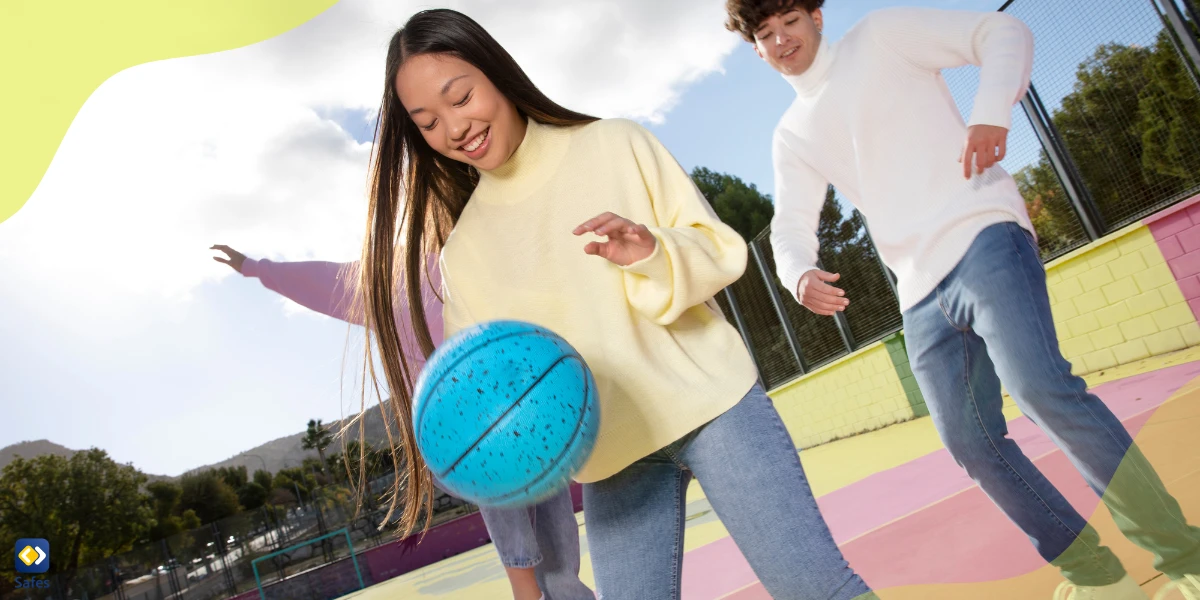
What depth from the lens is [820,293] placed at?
138cm

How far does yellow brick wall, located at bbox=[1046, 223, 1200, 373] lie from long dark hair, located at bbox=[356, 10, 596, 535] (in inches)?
90.5

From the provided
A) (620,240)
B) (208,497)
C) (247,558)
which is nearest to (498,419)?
(620,240)

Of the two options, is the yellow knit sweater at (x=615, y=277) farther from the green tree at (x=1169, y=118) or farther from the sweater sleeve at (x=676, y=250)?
the green tree at (x=1169, y=118)

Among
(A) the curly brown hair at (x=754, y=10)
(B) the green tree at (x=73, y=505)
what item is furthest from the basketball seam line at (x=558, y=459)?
(B) the green tree at (x=73, y=505)

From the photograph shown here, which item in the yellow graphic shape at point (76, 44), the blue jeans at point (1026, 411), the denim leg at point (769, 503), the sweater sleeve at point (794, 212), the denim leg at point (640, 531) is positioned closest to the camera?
the denim leg at point (769, 503)

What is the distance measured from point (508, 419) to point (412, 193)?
0.60 metres

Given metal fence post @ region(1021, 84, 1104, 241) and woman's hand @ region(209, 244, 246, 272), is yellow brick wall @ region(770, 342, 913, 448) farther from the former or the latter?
woman's hand @ region(209, 244, 246, 272)

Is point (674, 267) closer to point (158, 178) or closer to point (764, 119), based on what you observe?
point (764, 119)

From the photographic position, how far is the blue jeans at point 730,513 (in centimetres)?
91

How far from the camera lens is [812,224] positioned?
5.59ft

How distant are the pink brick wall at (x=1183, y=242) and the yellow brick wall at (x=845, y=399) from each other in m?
1.13

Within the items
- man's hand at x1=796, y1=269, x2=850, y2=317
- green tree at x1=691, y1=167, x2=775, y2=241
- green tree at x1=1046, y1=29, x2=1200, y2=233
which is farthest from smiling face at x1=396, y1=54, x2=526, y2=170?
green tree at x1=691, y1=167, x2=775, y2=241

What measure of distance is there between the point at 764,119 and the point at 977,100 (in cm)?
134

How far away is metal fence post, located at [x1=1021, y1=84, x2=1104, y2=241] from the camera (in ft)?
8.68
